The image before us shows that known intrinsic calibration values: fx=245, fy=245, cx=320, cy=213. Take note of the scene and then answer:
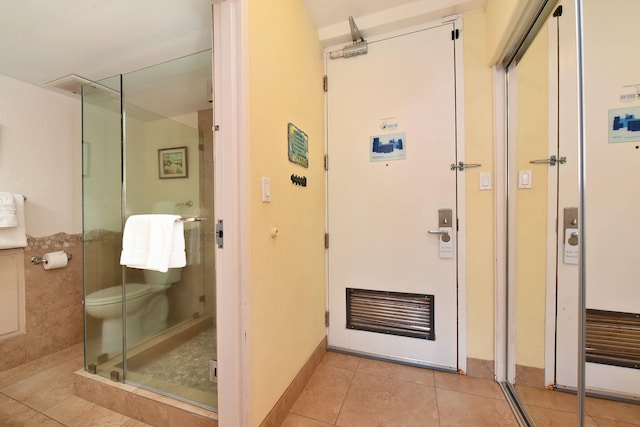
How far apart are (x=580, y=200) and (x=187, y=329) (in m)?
2.48

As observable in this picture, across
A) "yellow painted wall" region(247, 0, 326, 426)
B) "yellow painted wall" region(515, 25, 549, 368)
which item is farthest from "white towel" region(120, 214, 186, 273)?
"yellow painted wall" region(515, 25, 549, 368)

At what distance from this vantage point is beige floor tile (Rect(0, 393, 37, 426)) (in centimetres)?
134

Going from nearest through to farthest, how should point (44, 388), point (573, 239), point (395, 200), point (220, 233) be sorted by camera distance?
point (220, 233), point (573, 239), point (44, 388), point (395, 200)

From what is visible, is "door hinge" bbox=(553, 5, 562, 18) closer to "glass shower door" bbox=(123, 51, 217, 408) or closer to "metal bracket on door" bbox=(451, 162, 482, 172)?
"metal bracket on door" bbox=(451, 162, 482, 172)

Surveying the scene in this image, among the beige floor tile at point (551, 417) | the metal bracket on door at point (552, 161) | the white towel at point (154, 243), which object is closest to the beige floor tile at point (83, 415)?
the white towel at point (154, 243)

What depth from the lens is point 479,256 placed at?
163cm

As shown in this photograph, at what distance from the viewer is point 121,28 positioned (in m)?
1.50

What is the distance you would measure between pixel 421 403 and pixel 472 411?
10.3 inches

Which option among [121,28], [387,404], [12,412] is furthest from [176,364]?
[121,28]

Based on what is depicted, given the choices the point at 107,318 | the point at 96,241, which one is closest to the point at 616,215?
the point at 107,318

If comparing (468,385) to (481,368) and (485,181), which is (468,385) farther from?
(485,181)

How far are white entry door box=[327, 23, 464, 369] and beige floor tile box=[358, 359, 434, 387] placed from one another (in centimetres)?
6

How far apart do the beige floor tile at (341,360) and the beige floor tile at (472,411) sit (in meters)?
0.56

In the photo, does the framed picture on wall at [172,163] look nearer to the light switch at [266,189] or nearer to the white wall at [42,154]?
the white wall at [42,154]
